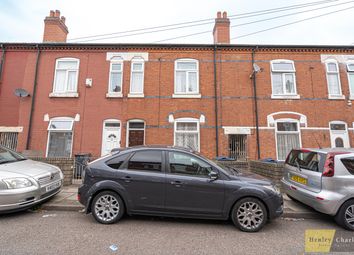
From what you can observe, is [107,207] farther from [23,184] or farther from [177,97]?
[177,97]

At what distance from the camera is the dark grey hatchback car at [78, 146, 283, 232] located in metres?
3.98

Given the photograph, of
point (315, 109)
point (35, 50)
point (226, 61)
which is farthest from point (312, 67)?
point (35, 50)

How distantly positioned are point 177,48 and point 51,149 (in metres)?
8.74

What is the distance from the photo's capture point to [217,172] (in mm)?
4168

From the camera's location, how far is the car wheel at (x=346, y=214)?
4017mm

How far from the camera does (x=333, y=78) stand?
412 inches

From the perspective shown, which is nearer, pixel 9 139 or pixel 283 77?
pixel 9 139

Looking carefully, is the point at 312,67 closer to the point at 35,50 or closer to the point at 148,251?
the point at 148,251

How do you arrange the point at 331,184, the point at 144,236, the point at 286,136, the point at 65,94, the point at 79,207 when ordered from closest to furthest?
the point at 144,236
the point at 331,184
the point at 79,207
the point at 286,136
the point at 65,94

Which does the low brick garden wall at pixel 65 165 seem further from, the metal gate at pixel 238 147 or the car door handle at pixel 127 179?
the metal gate at pixel 238 147

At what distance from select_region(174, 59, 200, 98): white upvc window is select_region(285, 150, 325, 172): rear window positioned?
6.15 metres

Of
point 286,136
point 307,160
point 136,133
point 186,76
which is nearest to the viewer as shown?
point 307,160

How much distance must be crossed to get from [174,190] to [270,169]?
460 cm

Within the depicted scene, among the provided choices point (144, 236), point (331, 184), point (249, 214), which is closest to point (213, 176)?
point (249, 214)
